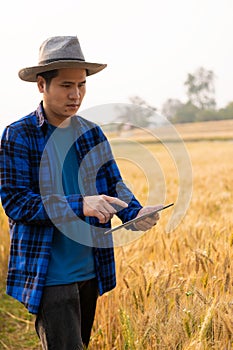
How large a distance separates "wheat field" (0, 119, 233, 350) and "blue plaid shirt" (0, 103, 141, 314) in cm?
28

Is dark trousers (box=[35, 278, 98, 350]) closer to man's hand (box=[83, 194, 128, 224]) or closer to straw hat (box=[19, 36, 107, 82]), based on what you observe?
man's hand (box=[83, 194, 128, 224])

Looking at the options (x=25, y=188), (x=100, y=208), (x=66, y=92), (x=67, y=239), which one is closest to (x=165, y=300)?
(x=67, y=239)

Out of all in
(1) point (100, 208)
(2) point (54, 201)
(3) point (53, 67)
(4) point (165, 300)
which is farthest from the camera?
(4) point (165, 300)

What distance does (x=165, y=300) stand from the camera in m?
2.43

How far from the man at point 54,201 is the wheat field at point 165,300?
0.90 ft

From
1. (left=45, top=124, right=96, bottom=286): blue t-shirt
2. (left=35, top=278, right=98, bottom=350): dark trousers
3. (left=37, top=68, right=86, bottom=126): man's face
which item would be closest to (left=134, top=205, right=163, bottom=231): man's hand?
(left=45, top=124, right=96, bottom=286): blue t-shirt

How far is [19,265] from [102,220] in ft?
1.56

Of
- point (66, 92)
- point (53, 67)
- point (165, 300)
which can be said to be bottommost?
point (165, 300)

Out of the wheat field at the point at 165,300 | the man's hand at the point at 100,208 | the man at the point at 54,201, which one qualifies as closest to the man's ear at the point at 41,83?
the man at the point at 54,201

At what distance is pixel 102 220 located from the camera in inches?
77.8

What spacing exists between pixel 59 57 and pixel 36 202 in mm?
580

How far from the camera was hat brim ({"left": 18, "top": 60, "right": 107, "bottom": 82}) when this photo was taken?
86.0 inches

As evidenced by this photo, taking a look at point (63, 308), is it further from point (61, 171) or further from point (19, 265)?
point (61, 171)

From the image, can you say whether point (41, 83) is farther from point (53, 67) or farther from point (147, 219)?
point (147, 219)
